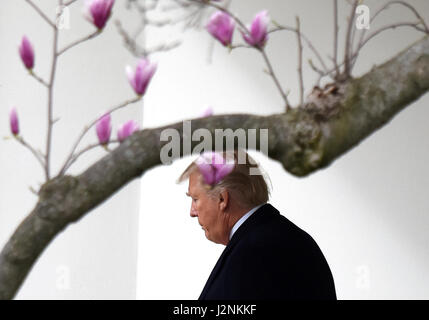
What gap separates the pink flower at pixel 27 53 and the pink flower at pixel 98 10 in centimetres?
7

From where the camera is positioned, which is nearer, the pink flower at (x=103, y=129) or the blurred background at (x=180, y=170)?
the pink flower at (x=103, y=129)

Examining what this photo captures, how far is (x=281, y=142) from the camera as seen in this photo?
0.70 meters

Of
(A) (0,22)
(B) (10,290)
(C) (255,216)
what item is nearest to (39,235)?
(B) (10,290)

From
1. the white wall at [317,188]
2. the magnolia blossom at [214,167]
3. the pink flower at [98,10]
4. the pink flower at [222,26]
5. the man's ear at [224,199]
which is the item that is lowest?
the white wall at [317,188]

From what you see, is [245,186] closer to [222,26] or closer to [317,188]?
[222,26]

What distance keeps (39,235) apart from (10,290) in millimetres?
55

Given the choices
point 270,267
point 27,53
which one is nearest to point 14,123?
point 27,53

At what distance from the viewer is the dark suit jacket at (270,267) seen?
6.45ft

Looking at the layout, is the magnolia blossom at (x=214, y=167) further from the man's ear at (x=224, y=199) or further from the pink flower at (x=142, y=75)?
the man's ear at (x=224, y=199)

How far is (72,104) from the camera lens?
4.24 m

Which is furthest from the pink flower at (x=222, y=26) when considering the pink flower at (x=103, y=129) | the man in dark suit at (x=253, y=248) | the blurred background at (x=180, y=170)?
the blurred background at (x=180, y=170)

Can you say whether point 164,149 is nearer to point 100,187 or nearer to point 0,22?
point 100,187

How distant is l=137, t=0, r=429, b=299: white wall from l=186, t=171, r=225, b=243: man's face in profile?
197cm

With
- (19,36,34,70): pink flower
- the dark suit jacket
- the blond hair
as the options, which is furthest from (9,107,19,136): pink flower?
the blond hair
